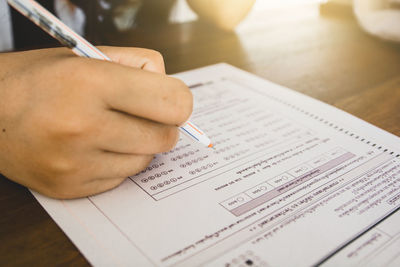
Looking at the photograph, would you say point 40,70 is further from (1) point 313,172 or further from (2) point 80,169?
(1) point 313,172

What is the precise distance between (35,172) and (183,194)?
126 millimetres

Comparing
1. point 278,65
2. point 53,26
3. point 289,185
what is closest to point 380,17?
point 278,65

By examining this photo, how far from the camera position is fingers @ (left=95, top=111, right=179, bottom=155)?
0.28m

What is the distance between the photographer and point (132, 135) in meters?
0.29

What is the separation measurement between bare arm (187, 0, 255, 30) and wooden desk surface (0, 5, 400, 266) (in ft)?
0.09

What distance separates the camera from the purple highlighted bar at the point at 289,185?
31 centimetres

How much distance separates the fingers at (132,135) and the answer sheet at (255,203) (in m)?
0.04

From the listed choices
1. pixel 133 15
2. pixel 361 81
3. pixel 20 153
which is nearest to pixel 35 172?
pixel 20 153

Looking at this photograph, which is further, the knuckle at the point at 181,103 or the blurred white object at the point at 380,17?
the blurred white object at the point at 380,17

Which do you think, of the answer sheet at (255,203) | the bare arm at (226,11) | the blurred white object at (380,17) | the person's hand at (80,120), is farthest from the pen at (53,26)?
the blurred white object at (380,17)

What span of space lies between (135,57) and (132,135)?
3.6 inches

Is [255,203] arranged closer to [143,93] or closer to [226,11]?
[143,93]

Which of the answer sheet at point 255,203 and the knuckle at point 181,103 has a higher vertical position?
the knuckle at point 181,103

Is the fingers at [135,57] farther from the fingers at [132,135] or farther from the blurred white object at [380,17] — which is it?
the blurred white object at [380,17]
